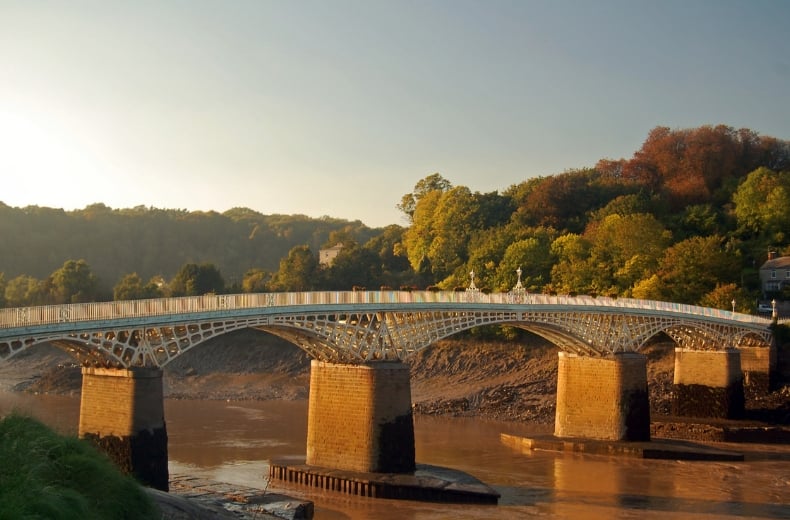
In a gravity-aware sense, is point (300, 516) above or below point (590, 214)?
below

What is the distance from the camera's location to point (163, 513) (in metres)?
22.7

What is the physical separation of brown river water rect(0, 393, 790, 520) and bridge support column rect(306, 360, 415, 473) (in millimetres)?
2348

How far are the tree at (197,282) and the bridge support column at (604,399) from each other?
59.2 metres

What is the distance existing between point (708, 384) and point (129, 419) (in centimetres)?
4432

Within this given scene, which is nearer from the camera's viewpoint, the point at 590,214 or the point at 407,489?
the point at 407,489

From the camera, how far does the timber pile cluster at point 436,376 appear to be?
6756 cm

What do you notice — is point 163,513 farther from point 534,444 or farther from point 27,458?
point 534,444

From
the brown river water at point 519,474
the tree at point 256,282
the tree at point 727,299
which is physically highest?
the tree at point 256,282

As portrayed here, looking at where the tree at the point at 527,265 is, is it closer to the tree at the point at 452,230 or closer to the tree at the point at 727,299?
the tree at the point at 452,230

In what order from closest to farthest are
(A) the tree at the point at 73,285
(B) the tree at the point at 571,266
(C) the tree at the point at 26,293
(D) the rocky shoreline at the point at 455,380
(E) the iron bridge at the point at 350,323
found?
(E) the iron bridge at the point at 350,323 < (D) the rocky shoreline at the point at 455,380 < (B) the tree at the point at 571,266 < (A) the tree at the point at 73,285 < (C) the tree at the point at 26,293

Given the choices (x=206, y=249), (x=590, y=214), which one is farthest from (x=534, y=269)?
(x=206, y=249)

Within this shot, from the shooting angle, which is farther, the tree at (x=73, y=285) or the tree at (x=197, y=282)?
the tree at (x=73, y=285)

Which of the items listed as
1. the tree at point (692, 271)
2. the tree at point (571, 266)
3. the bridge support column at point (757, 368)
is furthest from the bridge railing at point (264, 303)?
the tree at point (571, 266)

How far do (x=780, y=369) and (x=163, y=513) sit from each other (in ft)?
187
